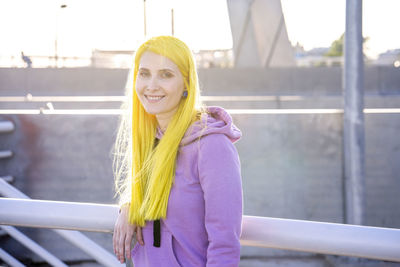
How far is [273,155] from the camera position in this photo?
505 cm

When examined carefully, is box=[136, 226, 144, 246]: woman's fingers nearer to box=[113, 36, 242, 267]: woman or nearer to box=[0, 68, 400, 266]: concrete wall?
box=[113, 36, 242, 267]: woman

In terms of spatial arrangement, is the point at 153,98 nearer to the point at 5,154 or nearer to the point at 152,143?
the point at 152,143

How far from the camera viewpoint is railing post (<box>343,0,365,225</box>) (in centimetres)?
490

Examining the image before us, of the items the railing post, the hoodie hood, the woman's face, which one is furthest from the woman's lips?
the railing post

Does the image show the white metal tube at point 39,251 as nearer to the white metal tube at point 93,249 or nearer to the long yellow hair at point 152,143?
the white metal tube at point 93,249

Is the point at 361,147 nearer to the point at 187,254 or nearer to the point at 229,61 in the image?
the point at 187,254

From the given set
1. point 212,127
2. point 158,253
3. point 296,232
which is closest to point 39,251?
point 158,253

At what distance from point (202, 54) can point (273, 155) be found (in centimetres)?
1997

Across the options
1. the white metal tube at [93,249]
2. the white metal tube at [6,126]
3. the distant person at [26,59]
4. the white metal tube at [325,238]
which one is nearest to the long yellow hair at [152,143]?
the white metal tube at [325,238]

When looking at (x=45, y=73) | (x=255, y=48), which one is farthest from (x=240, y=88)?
(x=45, y=73)

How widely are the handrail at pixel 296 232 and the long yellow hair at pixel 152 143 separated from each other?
0.52ft

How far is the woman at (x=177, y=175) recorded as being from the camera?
1610mm

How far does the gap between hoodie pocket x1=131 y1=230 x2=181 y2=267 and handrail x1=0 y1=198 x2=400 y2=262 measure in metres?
0.16

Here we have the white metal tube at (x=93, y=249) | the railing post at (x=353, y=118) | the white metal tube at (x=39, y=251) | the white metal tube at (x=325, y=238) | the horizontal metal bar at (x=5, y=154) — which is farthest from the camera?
the railing post at (x=353, y=118)
